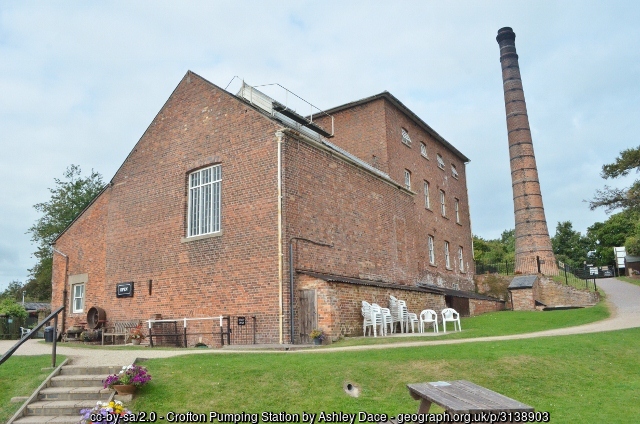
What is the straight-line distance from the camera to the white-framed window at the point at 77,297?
866 inches

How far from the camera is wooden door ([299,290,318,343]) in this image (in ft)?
49.9

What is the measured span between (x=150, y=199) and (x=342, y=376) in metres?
13.1

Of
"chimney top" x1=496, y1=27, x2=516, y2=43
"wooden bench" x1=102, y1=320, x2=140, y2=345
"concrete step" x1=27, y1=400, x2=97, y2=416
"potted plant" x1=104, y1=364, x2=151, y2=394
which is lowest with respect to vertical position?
"concrete step" x1=27, y1=400, x2=97, y2=416

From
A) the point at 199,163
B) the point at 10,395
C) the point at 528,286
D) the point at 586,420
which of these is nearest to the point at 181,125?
the point at 199,163

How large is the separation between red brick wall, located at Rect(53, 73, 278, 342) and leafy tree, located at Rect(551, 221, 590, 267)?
60555mm

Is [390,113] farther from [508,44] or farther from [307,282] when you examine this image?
[508,44]

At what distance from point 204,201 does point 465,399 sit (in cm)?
1413

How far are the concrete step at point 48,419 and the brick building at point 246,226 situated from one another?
732 centimetres

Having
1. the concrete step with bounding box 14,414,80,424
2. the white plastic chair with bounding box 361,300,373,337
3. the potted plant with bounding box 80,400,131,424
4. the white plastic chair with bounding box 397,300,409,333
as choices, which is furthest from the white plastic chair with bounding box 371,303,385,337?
the potted plant with bounding box 80,400,131,424

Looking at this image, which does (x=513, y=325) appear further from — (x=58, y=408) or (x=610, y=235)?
(x=610, y=235)

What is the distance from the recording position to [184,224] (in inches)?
722

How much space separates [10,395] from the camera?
909 centimetres

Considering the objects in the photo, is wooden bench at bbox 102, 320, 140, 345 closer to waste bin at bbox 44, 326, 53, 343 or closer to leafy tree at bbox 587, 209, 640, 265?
waste bin at bbox 44, 326, 53, 343

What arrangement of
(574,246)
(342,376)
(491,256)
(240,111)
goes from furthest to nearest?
1. (574,246)
2. (491,256)
3. (240,111)
4. (342,376)
